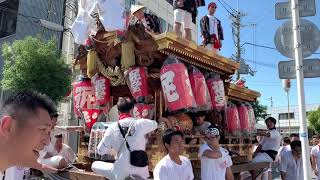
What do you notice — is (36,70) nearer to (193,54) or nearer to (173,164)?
(193,54)

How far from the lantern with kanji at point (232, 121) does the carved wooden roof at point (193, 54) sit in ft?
2.36

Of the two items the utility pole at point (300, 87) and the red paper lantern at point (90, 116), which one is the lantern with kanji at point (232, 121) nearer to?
the utility pole at point (300, 87)

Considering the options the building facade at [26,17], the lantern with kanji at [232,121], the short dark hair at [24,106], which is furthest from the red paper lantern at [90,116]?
the building facade at [26,17]

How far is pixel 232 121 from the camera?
613 centimetres

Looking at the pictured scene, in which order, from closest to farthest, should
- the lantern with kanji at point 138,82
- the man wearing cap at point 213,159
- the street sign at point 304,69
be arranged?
the man wearing cap at point 213,159, the street sign at point 304,69, the lantern with kanji at point 138,82

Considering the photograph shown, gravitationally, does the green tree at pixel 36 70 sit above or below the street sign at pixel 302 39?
above

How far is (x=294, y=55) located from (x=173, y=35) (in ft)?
5.49

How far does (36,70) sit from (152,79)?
8359 mm

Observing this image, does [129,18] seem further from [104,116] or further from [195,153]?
[195,153]

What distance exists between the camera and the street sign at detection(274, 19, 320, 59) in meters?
4.32

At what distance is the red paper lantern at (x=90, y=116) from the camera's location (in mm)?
5582

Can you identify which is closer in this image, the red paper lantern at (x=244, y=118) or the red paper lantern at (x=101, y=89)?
the red paper lantern at (x=101, y=89)

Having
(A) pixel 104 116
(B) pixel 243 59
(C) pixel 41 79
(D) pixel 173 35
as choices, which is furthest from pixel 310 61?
(B) pixel 243 59

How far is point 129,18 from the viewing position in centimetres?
525
